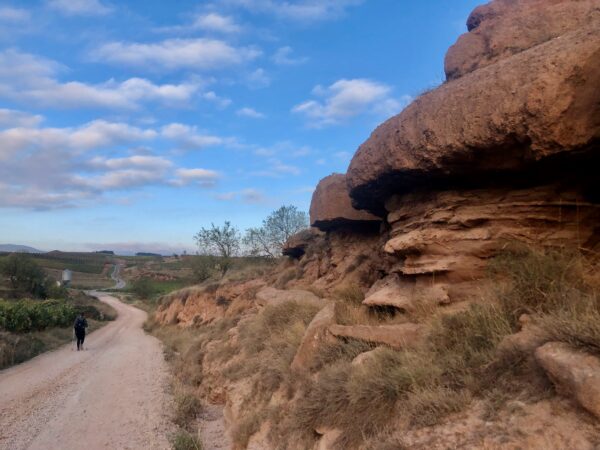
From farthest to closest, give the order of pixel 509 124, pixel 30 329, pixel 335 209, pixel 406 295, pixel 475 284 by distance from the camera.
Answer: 1. pixel 30 329
2. pixel 335 209
3. pixel 406 295
4. pixel 475 284
5. pixel 509 124

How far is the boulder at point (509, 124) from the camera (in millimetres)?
5543

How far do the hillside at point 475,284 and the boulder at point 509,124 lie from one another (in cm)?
2

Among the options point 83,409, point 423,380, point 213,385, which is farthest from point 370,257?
point 83,409

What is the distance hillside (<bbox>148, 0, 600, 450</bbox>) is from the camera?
3.82 meters

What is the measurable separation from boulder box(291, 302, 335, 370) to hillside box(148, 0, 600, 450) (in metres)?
0.04

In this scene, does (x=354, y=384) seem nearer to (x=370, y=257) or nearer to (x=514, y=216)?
(x=514, y=216)

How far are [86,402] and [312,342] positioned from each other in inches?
363

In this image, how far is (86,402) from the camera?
1339 centimetres

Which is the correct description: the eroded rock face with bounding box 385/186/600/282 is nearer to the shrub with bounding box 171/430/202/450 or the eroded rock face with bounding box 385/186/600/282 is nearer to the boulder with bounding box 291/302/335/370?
the boulder with bounding box 291/302/335/370

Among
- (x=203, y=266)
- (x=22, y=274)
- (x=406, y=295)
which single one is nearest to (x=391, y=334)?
(x=406, y=295)

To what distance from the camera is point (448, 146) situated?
22.5 feet

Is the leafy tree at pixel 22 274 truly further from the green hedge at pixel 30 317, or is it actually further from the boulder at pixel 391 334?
the boulder at pixel 391 334

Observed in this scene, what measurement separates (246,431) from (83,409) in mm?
7173

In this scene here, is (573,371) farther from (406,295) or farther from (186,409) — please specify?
(186,409)
